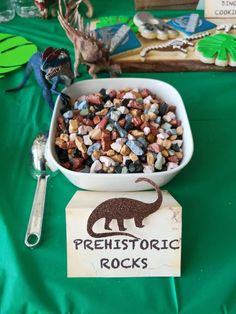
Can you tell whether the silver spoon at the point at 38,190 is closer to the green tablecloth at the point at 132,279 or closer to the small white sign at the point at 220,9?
the green tablecloth at the point at 132,279

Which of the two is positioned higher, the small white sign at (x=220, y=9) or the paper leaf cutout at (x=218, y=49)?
the small white sign at (x=220, y=9)

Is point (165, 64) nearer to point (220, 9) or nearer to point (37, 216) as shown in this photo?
point (220, 9)

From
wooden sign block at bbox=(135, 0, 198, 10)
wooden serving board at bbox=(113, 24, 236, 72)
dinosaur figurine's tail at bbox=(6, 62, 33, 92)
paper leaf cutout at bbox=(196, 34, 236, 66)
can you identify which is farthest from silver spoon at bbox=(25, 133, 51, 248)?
wooden sign block at bbox=(135, 0, 198, 10)

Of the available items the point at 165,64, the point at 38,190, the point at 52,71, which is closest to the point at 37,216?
the point at 38,190

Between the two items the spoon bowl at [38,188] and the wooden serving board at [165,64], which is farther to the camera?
the wooden serving board at [165,64]

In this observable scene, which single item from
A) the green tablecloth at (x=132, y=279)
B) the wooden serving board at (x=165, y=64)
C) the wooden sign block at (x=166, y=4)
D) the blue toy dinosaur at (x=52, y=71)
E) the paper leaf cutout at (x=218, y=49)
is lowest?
the green tablecloth at (x=132, y=279)

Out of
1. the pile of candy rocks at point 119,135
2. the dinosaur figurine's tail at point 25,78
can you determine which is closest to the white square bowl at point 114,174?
the pile of candy rocks at point 119,135

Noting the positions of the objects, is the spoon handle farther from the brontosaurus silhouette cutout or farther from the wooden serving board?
the wooden serving board
